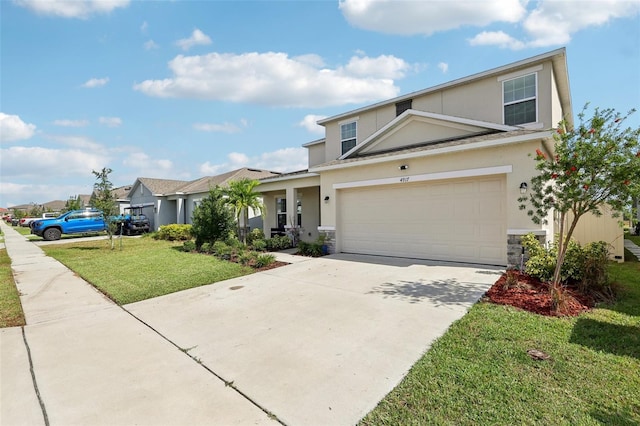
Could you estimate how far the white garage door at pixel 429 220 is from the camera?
330 inches

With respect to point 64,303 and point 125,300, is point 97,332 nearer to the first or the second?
point 125,300

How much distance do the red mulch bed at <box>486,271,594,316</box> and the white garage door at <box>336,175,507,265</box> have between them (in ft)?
6.76

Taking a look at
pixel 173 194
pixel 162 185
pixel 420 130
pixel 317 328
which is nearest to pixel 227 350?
pixel 317 328

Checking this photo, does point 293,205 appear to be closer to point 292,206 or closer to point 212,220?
point 292,206

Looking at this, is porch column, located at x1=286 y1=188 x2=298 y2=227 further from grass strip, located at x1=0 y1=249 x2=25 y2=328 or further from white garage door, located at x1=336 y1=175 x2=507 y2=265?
grass strip, located at x1=0 y1=249 x2=25 y2=328

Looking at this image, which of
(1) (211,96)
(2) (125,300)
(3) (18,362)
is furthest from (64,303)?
(1) (211,96)

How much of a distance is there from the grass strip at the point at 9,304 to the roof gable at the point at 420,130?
34.1 feet

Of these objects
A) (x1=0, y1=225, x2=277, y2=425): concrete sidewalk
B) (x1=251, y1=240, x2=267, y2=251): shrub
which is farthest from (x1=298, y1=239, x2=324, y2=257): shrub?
(x1=0, y1=225, x2=277, y2=425): concrete sidewalk

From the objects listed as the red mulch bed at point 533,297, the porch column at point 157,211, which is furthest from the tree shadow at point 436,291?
the porch column at point 157,211

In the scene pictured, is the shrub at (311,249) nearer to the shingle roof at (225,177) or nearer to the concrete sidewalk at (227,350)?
the concrete sidewalk at (227,350)

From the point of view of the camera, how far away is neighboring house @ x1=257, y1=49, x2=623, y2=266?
8070 mm

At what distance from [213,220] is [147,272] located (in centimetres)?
497

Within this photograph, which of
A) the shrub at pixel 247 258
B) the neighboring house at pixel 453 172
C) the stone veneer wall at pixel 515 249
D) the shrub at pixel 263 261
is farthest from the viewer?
the shrub at pixel 247 258

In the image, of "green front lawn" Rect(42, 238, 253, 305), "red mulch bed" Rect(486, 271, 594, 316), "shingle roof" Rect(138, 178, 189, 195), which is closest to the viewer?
"red mulch bed" Rect(486, 271, 594, 316)
